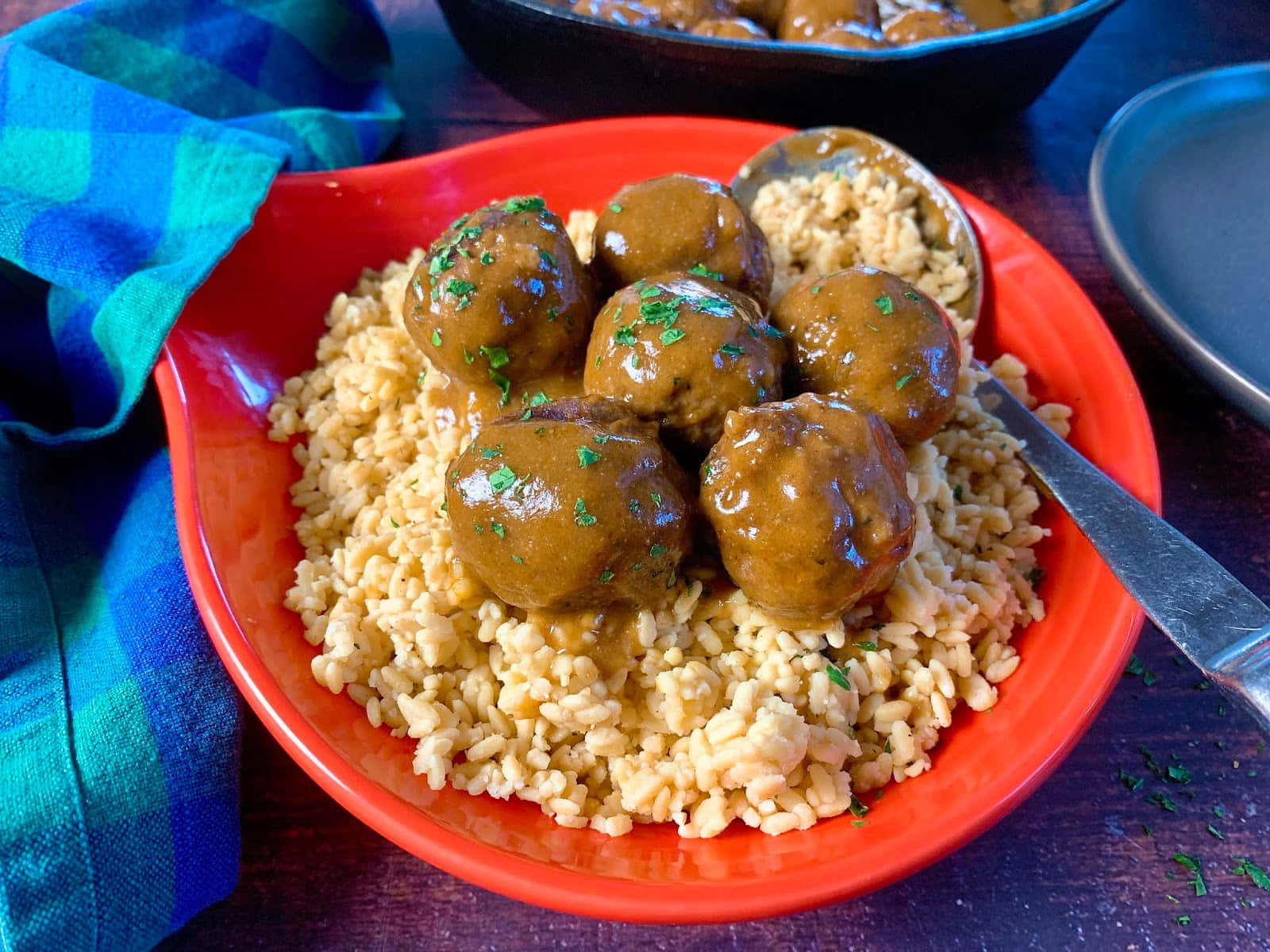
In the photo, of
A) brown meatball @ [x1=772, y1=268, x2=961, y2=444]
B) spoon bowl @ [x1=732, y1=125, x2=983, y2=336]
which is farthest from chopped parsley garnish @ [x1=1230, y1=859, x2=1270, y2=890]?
spoon bowl @ [x1=732, y1=125, x2=983, y2=336]

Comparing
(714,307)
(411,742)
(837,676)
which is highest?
(714,307)

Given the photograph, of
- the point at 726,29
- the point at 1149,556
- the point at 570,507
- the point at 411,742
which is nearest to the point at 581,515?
the point at 570,507

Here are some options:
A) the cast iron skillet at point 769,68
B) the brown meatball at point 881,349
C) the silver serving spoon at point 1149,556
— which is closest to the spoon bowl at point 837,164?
the silver serving spoon at point 1149,556

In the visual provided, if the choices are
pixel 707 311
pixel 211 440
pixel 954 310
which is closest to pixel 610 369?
pixel 707 311

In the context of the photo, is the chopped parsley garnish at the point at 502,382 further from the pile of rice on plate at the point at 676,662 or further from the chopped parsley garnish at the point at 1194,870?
the chopped parsley garnish at the point at 1194,870

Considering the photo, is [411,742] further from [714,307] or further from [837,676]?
[714,307]

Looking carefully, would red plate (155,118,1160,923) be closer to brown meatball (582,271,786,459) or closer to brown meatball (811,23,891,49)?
brown meatball (811,23,891,49)
